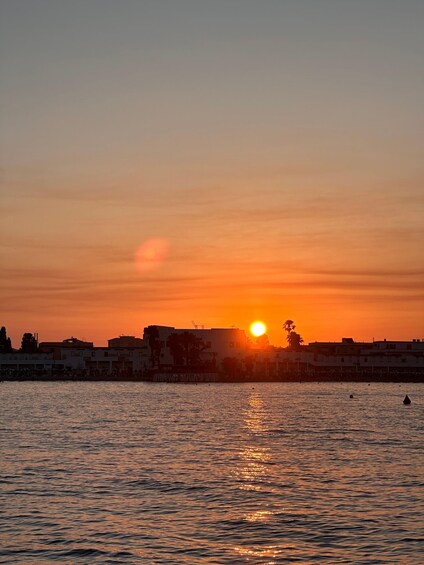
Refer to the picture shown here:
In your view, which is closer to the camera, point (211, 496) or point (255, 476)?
point (211, 496)

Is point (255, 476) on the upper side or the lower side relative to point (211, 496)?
upper

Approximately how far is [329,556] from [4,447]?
141ft

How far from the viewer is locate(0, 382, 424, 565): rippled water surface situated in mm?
33969

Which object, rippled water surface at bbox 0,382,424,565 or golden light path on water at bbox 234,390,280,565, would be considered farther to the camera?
rippled water surface at bbox 0,382,424,565

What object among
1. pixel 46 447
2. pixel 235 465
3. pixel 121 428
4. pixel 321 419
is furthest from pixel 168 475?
pixel 321 419

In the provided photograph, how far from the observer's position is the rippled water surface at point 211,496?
3397 centimetres

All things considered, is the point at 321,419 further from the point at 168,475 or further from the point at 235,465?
the point at 168,475

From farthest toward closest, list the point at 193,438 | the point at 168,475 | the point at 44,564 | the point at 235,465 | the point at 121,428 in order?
the point at 121,428, the point at 193,438, the point at 235,465, the point at 168,475, the point at 44,564

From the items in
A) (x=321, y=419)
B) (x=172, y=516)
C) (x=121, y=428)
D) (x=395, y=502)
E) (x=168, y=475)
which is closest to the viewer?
(x=172, y=516)

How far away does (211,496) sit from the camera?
46094 mm

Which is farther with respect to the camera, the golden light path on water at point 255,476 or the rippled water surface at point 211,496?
the rippled water surface at point 211,496

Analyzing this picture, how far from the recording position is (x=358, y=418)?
11350 cm

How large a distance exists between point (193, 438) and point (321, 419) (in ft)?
111

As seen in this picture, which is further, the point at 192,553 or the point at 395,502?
the point at 395,502
